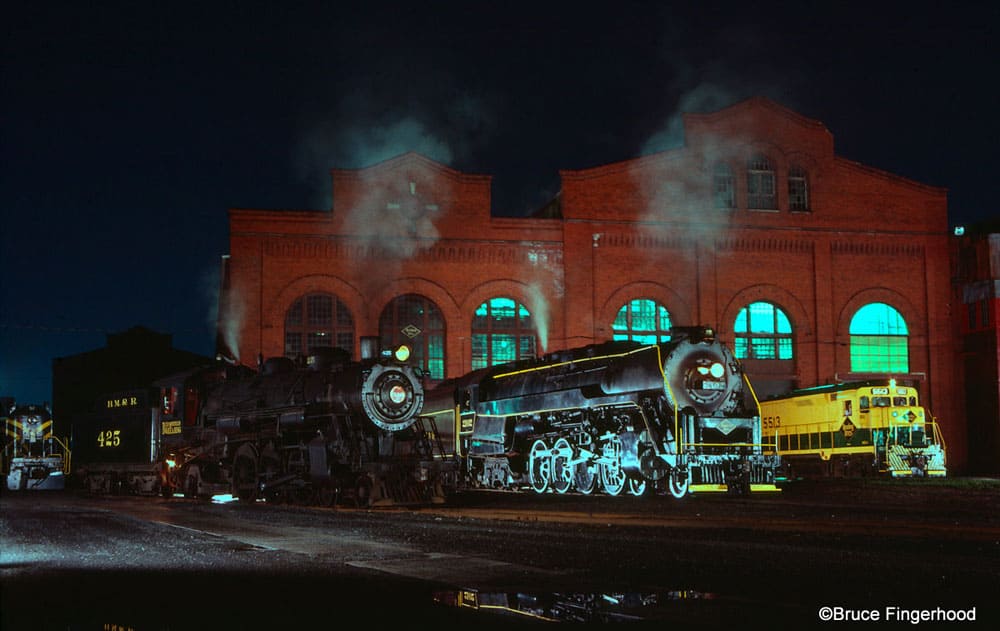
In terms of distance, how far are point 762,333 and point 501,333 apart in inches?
359

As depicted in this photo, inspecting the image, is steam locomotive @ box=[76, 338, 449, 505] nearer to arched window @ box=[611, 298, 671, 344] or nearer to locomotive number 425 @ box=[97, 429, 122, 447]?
locomotive number 425 @ box=[97, 429, 122, 447]

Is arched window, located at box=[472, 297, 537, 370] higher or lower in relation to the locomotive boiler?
higher

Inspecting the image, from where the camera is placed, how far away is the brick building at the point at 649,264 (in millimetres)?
35469

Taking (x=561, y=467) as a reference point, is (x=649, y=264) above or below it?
above

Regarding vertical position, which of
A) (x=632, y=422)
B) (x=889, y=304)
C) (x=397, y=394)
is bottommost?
(x=632, y=422)

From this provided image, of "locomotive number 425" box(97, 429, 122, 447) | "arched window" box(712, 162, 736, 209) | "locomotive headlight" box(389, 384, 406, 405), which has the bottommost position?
"locomotive number 425" box(97, 429, 122, 447)

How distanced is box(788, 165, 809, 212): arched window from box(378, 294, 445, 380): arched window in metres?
13.2

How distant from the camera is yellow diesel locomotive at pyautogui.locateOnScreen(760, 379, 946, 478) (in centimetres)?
2903

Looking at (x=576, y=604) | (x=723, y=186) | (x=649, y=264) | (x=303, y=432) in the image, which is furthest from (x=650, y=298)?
(x=576, y=604)

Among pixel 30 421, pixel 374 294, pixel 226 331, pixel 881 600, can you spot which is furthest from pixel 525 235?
pixel 881 600

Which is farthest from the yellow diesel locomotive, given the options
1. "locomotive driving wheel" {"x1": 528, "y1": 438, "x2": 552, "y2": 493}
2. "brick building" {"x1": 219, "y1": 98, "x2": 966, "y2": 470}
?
"locomotive driving wheel" {"x1": 528, "y1": 438, "x2": 552, "y2": 493}

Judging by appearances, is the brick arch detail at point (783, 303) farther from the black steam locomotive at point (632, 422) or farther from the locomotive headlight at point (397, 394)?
the locomotive headlight at point (397, 394)

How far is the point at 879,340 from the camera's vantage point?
124 feet

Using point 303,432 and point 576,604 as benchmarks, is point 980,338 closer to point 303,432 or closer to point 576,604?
point 303,432
